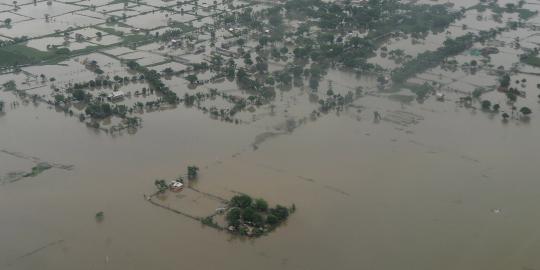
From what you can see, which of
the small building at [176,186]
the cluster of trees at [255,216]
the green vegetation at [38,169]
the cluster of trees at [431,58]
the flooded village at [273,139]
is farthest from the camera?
the cluster of trees at [431,58]

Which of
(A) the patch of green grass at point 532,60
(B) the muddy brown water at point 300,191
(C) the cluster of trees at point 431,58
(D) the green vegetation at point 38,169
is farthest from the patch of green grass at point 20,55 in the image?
(A) the patch of green grass at point 532,60

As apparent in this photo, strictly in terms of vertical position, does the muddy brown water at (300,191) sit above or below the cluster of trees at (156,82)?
below

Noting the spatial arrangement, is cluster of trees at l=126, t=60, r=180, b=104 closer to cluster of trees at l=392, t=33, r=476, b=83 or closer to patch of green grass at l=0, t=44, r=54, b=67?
patch of green grass at l=0, t=44, r=54, b=67

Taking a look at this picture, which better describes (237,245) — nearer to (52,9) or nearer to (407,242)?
(407,242)

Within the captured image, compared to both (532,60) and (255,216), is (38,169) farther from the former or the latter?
(532,60)

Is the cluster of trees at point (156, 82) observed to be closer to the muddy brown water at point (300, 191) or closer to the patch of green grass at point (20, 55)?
the muddy brown water at point (300, 191)

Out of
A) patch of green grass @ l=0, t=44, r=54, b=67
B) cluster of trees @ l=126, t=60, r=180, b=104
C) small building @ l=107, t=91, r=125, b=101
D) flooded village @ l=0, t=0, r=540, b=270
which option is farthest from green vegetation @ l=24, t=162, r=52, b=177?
patch of green grass @ l=0, t=44, r=54, b=67

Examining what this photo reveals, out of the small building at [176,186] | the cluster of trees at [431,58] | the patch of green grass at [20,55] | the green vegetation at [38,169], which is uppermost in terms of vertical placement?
the cluster of trees at [431,58]
